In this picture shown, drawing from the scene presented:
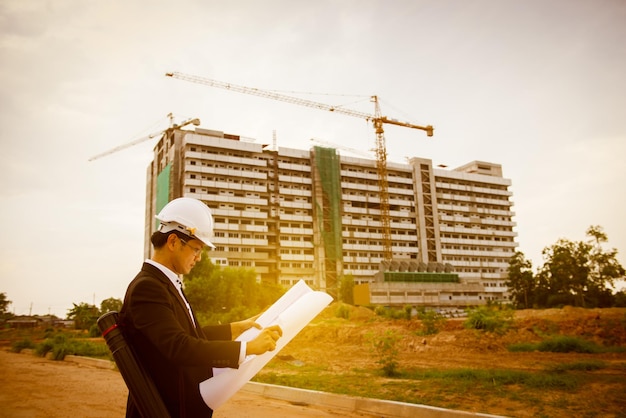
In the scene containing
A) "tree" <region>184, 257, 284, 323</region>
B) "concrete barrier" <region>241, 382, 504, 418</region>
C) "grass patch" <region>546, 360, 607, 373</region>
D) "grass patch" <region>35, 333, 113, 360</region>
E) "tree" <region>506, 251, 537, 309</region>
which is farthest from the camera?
"tree" <region>506, 251, 537, 309</region>

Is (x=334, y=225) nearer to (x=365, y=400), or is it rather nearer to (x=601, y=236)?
(x=601, y=236)

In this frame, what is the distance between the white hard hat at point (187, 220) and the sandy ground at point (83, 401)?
5872 mm

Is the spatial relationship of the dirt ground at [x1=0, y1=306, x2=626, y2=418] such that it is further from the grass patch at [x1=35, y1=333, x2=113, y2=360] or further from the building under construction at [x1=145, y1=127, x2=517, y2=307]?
the building under construction at [x1=145, y1=127, x2=517, y2=307]

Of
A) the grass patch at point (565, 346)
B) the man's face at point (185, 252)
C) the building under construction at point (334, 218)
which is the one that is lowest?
the grass patch at point (565, 346)

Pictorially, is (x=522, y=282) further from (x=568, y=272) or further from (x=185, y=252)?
(x=185, y=252)

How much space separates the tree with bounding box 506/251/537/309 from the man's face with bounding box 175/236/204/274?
66.7 meters

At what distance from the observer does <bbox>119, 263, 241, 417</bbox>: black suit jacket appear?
7.01 ft

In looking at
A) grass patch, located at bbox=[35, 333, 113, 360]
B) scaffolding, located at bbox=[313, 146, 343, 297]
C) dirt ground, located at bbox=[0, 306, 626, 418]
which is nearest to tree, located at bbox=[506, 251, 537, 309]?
scaffolding, located at bbox=[313, 146, 343, 297]

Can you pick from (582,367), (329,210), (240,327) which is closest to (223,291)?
(329,210)

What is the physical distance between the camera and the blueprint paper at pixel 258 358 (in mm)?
2260

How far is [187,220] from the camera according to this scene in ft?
8.38

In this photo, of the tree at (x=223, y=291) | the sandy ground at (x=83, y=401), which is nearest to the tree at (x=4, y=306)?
the tree at (x=223, y=291)

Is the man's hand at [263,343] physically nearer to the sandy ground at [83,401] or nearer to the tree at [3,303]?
→ the sandy ground at [83,401]

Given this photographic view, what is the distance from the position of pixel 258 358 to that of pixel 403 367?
12403 mm
